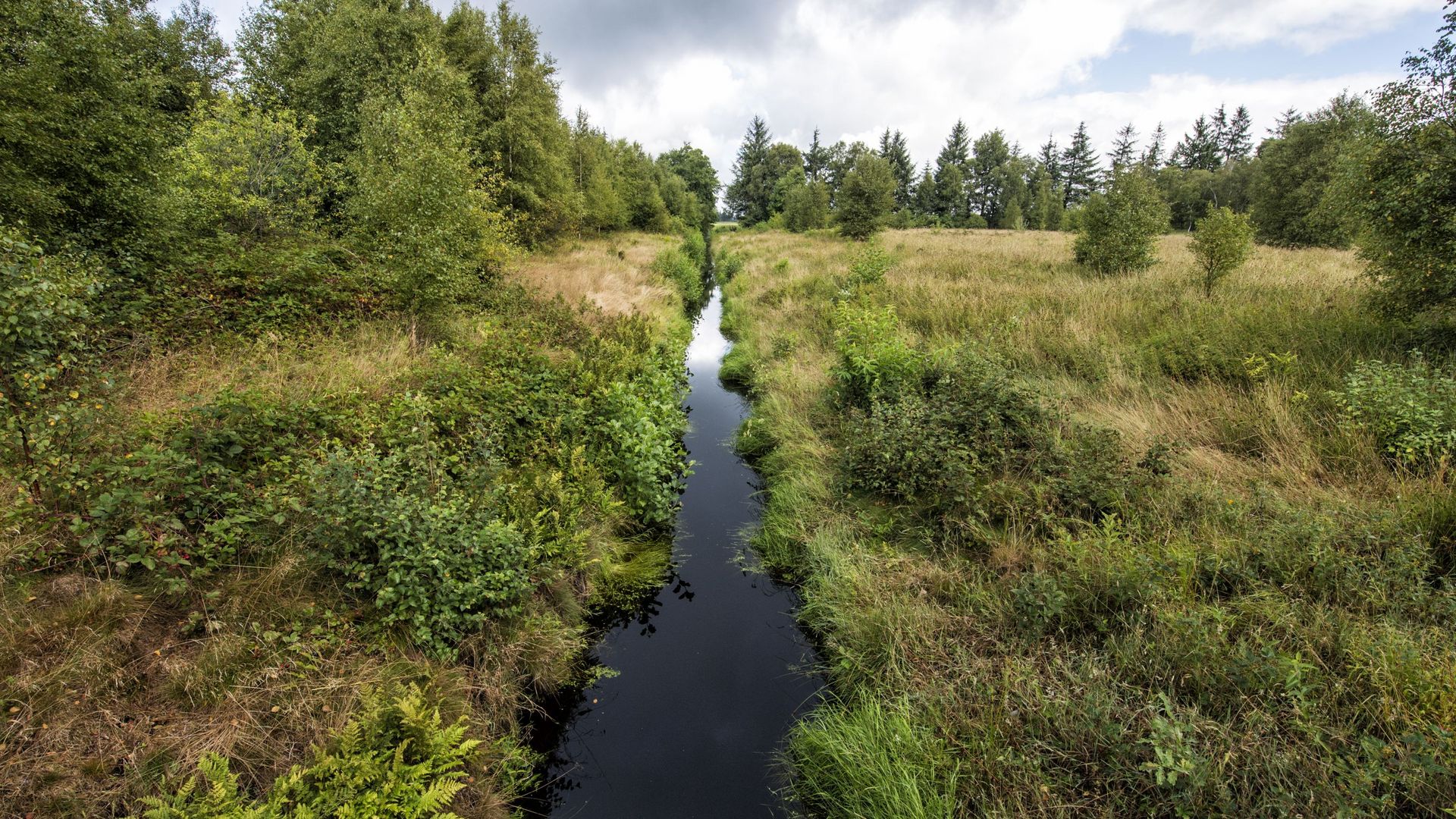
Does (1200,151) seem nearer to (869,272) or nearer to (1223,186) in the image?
(1223,186)

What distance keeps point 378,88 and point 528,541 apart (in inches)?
→ 632

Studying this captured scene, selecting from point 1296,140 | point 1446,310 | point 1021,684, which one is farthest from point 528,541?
point 1296,140

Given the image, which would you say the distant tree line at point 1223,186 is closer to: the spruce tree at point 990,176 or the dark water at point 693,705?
the spruce tree at point 990,176

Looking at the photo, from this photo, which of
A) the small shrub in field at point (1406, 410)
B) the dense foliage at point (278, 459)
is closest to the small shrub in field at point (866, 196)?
the dense foliage at point (278, 459)

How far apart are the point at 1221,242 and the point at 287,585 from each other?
51.0ft

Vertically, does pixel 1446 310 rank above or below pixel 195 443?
above

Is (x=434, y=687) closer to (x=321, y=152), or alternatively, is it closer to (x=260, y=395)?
(x=260, y=395)

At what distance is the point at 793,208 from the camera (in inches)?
1861

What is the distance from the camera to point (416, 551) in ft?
12.8

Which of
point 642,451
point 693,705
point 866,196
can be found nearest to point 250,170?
point 642,451

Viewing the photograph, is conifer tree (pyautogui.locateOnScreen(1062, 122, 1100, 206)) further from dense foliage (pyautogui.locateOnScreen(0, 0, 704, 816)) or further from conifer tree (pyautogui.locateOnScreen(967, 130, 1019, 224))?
dense foliage (pyautogui.locateOnScreen(0, 0, 704, 816))

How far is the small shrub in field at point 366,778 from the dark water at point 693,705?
42.6 inches

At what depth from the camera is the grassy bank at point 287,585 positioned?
9.14 ft

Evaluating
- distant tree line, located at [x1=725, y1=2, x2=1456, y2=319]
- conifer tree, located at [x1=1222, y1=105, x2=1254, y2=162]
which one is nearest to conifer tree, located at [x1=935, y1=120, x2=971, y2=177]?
distant tree line, located at [x1=725, y1=2, x2=1456, y2=319]
